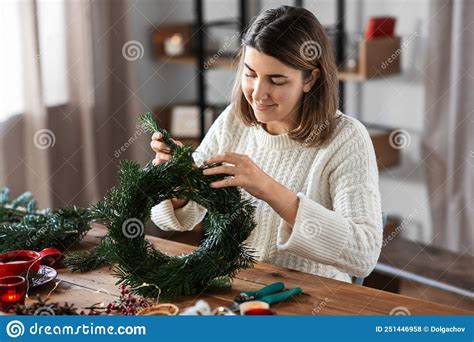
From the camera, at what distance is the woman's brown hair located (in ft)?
6.91

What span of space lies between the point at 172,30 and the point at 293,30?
2.49m

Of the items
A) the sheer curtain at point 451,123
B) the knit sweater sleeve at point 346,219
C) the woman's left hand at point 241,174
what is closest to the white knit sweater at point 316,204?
the knit sweater sleeve at point 346,219

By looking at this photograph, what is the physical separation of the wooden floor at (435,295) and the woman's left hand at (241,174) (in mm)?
1773

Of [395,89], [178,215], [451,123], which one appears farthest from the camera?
[395,89]

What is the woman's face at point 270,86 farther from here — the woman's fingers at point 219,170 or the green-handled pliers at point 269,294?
the green-handled pliers at point 269,294

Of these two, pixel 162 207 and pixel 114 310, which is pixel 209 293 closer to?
pixel 114 310

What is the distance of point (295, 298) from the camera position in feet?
5.92

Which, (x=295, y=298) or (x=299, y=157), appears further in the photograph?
(x=299, y=157)

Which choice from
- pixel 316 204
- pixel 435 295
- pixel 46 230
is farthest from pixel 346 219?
pixel 435 295

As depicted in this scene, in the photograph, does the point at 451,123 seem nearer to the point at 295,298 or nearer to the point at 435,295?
the point at 435,295

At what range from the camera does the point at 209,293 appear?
6.01 feet

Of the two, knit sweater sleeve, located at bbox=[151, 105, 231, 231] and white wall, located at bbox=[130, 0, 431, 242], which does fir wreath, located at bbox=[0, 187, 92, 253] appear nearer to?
knit sweater sleeve, located at bbox=[151, 105, 231, 231]

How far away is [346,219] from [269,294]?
1.12 ft

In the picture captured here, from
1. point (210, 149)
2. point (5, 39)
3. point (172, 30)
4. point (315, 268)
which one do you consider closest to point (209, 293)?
point (315, 268)
